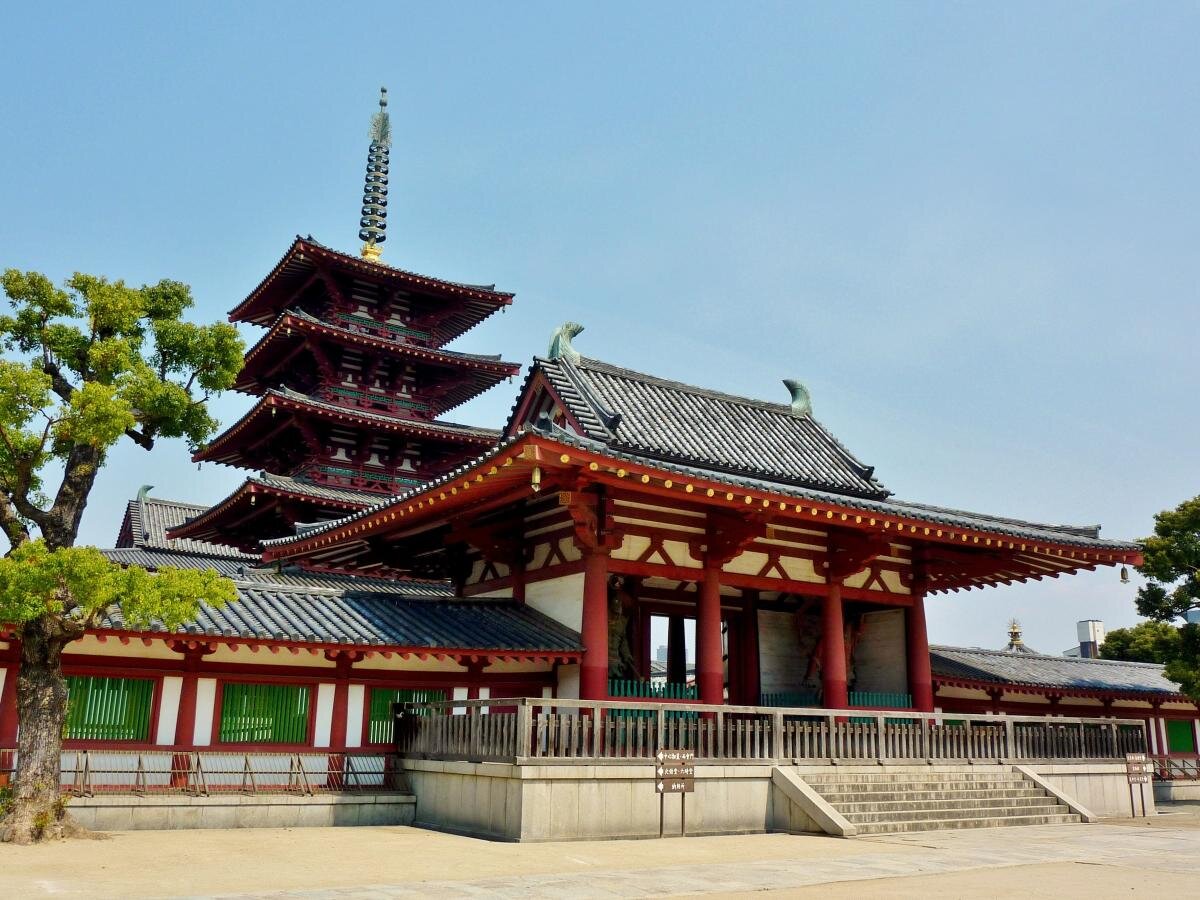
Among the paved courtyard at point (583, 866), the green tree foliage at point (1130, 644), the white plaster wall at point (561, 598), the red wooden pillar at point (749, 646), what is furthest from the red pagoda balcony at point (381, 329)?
the green tree foliage at point (1130, 644)

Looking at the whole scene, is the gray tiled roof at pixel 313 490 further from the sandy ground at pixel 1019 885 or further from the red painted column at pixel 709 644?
the sandy ground at pixel 1019 885

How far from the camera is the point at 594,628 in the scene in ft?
58.5

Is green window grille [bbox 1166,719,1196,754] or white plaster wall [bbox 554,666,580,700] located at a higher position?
white plaster wall [bbox 554,666,580,700]

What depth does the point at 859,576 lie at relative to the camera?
72.3 feet

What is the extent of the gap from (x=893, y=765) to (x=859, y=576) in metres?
4.75

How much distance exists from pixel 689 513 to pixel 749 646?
15.6 ft

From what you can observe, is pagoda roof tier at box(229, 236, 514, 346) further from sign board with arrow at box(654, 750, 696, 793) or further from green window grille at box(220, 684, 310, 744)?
sign board with arrow at box(654, 750, 696, 793)

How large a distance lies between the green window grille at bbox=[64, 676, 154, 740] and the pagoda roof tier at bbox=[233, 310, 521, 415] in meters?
15.3

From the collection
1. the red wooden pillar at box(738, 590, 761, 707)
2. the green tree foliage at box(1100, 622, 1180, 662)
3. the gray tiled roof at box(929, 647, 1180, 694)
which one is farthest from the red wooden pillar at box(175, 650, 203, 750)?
the green tree foliage at box(1100, 622, 1180, 662)

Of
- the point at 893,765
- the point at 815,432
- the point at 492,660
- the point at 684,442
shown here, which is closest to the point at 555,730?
the point at 492,660

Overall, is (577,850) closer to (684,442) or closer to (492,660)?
(492,660)

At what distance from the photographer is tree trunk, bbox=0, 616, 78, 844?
13070 millimetres

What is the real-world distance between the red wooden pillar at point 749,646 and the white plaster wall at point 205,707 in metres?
11.0

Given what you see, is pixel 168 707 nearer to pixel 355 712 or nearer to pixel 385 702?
pixel 355 712
